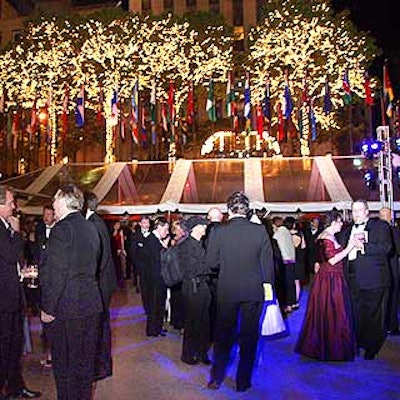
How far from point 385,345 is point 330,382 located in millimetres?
2203

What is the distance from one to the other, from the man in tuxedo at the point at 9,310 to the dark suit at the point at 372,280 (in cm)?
372

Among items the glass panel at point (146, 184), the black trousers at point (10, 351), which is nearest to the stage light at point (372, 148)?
the glass panel at point (146, 184)

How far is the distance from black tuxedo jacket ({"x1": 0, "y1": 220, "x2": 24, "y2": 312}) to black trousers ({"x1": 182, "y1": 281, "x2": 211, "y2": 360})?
2.29 m

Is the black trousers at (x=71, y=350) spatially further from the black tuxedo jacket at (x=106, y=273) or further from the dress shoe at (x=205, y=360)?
the dress shoe at (x=205, y=360)

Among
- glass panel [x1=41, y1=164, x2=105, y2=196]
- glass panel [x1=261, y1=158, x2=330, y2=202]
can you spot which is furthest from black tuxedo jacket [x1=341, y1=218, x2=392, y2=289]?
glass panel [x1=41, y1=164, x2=105, y2=196]

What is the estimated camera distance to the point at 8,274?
4824 millimetres

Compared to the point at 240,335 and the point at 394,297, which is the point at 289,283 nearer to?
the point at 394,297

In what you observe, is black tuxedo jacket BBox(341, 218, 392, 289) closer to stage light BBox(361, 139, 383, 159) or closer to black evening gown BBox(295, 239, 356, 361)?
black evening gown BBox(295, 239, 356, 361)

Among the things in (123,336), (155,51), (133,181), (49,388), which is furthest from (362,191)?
(155,51)

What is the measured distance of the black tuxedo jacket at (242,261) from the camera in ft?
17.7

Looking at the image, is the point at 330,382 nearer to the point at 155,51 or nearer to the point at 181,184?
the point at 181,184

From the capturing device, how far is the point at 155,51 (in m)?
29.4

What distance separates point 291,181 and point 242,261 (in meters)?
13.0

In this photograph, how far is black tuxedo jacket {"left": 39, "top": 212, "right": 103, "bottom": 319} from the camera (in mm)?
4039
